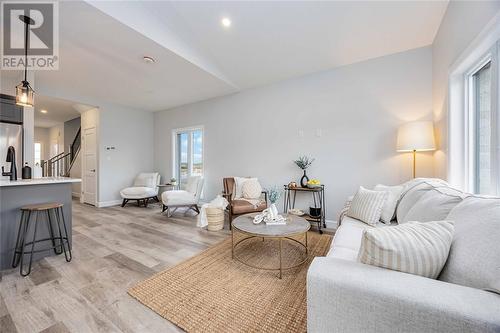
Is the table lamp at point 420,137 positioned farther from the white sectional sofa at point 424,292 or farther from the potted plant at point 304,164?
the white sectional sofa at point 424,292

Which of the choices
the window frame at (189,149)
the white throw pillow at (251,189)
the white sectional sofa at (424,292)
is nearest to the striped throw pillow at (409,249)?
the white sectional sofa at (424,292)

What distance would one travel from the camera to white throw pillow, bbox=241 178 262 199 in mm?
3869

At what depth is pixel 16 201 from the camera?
221cm

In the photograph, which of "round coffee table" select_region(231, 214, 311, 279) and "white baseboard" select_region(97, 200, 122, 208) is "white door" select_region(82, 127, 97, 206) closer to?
"white baseboard" select_region(97, 200, 122, 208)

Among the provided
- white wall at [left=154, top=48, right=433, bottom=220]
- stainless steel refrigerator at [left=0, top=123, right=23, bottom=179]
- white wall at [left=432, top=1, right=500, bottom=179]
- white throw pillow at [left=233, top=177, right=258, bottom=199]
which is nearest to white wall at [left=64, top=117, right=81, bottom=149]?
stainless steel refrigerator at [left=0, top=123, right=23, bottom=179]

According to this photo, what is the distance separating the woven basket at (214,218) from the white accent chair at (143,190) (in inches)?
97.5

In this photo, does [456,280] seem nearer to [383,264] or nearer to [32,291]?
[383,264]

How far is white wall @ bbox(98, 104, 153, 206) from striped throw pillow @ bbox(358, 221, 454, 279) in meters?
5.99

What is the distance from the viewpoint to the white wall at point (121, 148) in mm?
5188

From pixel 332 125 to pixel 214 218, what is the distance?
2549 millimetres

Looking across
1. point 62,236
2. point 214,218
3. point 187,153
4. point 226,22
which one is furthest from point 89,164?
point 226,22

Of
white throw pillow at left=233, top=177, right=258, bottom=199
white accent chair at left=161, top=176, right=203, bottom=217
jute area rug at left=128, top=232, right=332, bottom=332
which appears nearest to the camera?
jute area rug at left=128, top=232, right=332, bottom=332

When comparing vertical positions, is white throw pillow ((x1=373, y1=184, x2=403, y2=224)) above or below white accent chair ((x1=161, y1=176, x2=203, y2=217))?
above

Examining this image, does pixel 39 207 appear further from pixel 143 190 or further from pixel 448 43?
pixel 448 43
